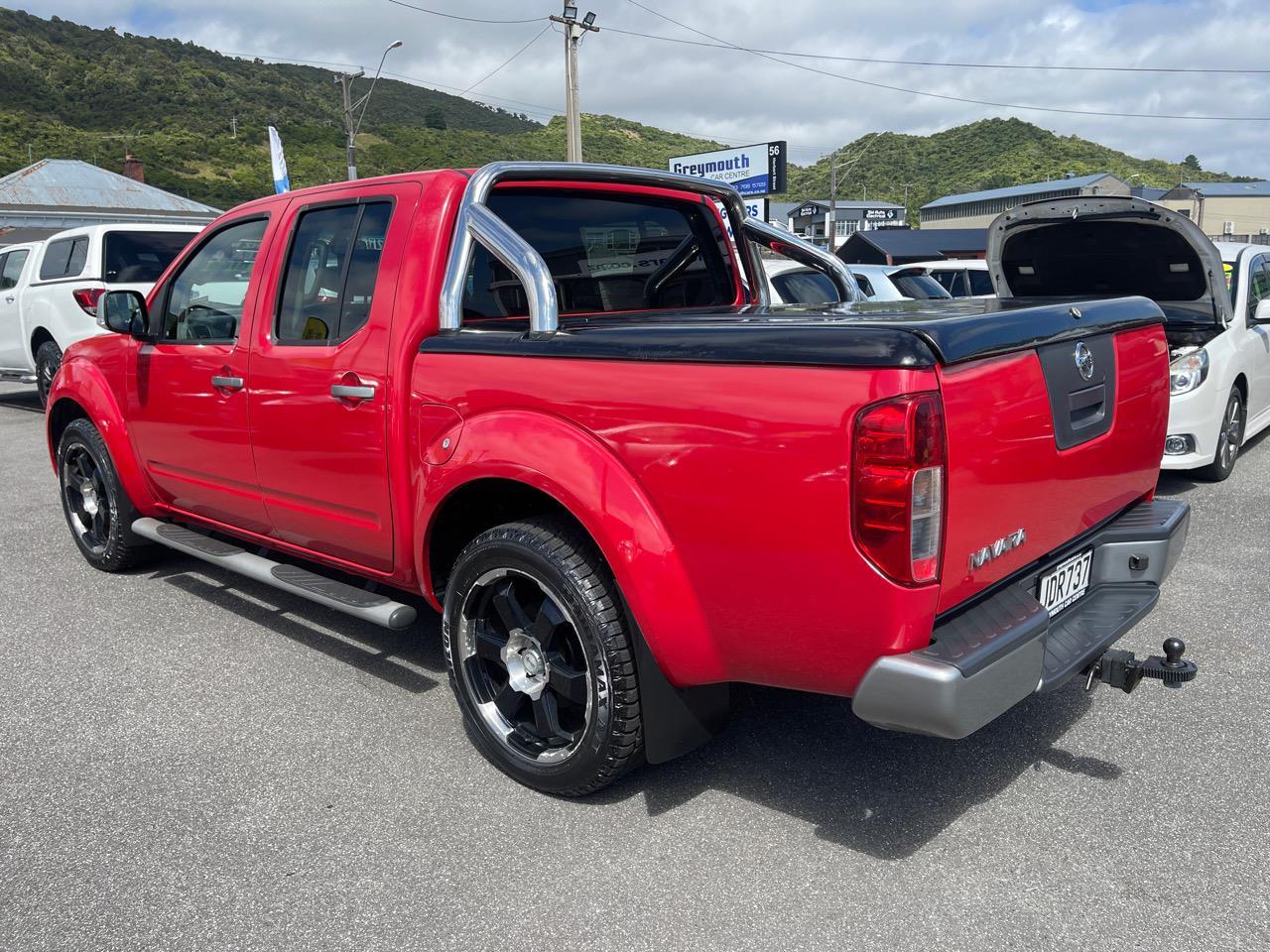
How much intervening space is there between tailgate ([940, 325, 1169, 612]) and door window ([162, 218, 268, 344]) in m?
2.98

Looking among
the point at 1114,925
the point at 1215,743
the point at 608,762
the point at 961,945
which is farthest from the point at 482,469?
the point at 1215,743

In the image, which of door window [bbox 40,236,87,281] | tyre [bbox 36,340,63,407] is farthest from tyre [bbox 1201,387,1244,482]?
tyre [bbox 36,340,63,407]

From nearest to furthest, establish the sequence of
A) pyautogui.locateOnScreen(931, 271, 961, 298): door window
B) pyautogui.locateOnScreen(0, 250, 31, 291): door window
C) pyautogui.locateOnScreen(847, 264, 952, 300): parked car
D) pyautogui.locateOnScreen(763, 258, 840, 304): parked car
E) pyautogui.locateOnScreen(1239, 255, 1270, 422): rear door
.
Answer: pyautogui.locateOnScreen(1239, 255, 1270, 422): rear door
pyautogui.locateOnScreen(763, 258, 840, 304): parked car
pyautogui.locateOnScreen(847, 264, 952, 300): parked car
pyautogui.locateOnScreen(0, 250, 31, 291): door window
pyautogui.locateOnScreen(931, 271, 961, 298): door window

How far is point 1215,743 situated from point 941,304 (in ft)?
5.60

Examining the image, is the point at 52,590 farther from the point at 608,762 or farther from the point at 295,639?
the point at 608,762

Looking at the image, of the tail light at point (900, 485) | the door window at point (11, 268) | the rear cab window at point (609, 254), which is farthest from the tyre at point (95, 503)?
the door window at point (11, 268)

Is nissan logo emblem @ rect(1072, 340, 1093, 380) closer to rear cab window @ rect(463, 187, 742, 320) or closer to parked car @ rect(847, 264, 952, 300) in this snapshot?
rear cab window @ rect(463, 187, 742, 320)

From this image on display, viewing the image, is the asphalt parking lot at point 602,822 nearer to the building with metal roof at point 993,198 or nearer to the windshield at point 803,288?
the windshield at point 803,288

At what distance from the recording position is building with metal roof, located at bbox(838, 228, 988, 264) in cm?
4359

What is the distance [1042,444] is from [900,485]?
637mm

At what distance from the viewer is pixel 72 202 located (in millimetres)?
31562

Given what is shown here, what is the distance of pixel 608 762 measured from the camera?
2.76 metres

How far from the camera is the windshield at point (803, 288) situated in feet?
28.6

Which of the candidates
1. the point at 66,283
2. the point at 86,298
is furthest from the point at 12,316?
the point at 86,298
